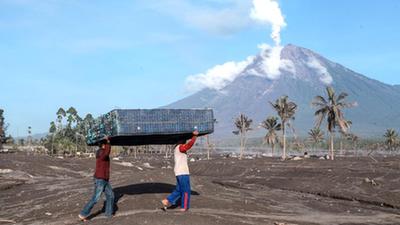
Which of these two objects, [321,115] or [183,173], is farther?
[321,115]

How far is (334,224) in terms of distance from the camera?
46.8ft

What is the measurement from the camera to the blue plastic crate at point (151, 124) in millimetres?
14500

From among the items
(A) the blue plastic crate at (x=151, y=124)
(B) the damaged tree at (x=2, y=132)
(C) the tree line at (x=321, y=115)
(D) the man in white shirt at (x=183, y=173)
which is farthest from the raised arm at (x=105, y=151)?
(B) the damaged tree at (x=2, y=132)

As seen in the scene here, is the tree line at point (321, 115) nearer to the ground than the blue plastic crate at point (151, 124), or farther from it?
farther from it

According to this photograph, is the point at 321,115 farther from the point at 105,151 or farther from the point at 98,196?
the point at 98,196

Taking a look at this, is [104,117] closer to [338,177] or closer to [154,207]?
[154,207]

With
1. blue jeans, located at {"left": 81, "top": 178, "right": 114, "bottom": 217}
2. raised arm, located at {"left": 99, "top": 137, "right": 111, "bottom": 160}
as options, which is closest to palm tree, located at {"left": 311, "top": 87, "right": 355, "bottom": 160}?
raised arm, located at {"left": 99, "top": 137, "right": 111, "bottom": 160}

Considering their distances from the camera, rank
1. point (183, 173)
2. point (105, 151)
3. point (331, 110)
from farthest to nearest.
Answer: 1. point (331, 110)
2. point (183, 173)
3. point (105, 151)

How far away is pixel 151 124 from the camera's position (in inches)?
582

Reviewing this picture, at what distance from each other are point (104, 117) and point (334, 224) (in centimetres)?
707

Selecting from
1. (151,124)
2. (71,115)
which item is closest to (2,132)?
(71,115)

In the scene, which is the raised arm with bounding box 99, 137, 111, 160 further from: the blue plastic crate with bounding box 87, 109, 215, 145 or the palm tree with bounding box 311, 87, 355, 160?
the palm tree with bounding box 311, 87, 355, 160

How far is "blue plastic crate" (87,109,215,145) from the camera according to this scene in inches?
571

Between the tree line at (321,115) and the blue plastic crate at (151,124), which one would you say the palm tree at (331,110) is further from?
the blue plastic crate at (151,124)
